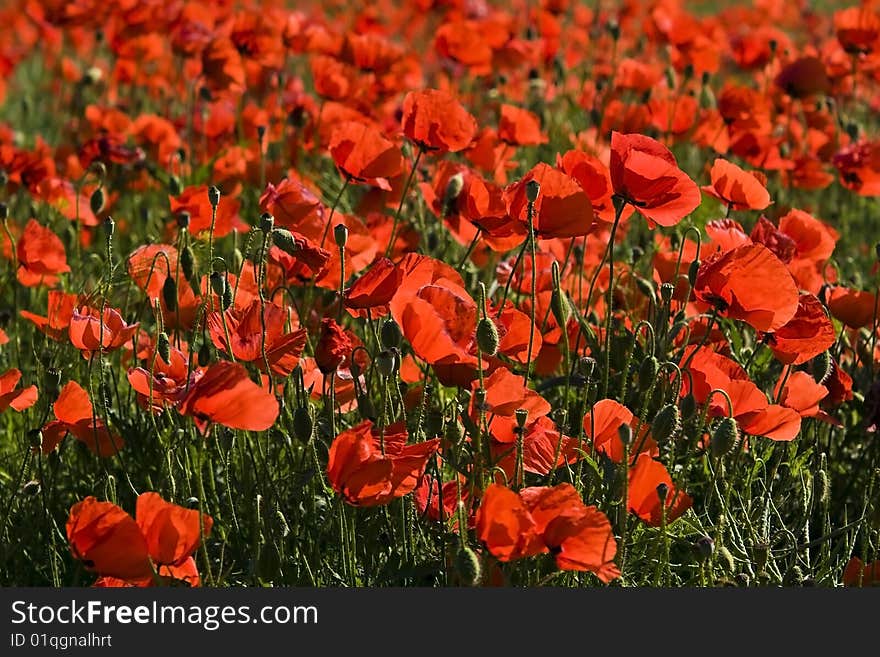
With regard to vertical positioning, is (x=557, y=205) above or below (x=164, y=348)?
above

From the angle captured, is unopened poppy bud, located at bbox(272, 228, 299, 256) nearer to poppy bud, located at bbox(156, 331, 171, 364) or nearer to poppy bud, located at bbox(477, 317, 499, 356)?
poppy bud, located at bbox(156, 331, 171, 364)

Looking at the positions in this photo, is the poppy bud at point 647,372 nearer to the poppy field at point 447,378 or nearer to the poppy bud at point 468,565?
the poppy field at point 447,378

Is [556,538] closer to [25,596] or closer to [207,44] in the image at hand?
[25,596]

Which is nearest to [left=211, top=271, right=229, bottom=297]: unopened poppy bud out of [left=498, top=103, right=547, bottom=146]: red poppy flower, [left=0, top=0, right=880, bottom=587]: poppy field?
[left=0, top=0, right=880, bottom=587]: poppy field

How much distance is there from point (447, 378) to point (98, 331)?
22.0 inches

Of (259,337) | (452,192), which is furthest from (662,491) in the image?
(452,192)

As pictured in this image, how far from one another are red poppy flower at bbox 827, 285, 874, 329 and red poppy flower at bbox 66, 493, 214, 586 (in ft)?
4.30

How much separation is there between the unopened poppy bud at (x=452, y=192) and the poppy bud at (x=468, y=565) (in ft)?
A: 2.98

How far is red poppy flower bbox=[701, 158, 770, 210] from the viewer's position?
2414 millimetres

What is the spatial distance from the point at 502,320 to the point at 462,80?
3756 millimetres

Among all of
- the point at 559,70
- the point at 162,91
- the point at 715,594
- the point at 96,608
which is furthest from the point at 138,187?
the point at 715,594

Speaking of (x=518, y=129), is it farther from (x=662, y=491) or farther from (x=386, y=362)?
(x=662, y=491)

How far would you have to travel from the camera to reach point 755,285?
203 centimetres

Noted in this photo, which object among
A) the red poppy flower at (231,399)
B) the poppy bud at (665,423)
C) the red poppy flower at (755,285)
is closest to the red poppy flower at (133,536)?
the red poppy flower at (231,399)
